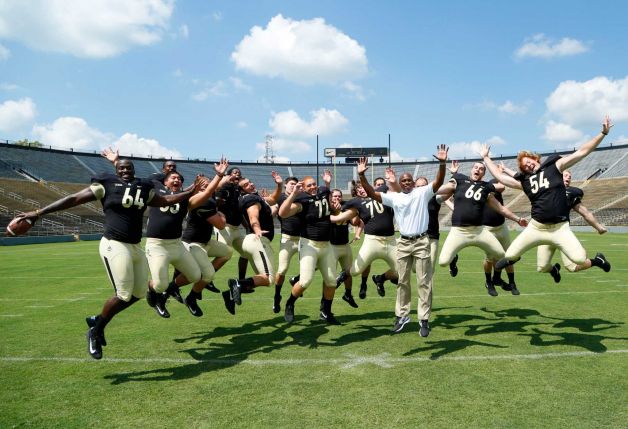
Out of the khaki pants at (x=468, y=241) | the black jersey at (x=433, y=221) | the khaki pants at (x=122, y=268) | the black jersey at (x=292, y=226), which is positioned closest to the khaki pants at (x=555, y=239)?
the khaki pants at (x=468, y=241)

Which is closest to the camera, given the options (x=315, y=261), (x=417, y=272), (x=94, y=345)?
(x=94, y=345)

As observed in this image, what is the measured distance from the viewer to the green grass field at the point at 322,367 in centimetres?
384

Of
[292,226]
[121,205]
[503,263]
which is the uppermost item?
[121,205]

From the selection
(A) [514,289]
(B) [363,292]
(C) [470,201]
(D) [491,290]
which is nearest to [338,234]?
(B) [363,292]

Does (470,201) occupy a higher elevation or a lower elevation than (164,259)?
higher

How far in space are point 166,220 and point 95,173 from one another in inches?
2349

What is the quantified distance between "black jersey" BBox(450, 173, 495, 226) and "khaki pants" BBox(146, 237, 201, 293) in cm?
437

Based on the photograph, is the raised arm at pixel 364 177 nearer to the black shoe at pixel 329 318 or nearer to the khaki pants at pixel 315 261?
the khaki pants at pixel 315 261

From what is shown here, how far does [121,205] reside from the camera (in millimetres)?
5375

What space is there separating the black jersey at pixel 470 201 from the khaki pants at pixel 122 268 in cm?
505

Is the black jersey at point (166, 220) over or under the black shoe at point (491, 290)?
over

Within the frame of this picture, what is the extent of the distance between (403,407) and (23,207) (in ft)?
154

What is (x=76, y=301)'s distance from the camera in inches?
370

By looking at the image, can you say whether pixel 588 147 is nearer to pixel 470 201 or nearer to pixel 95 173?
pixel 470 201
